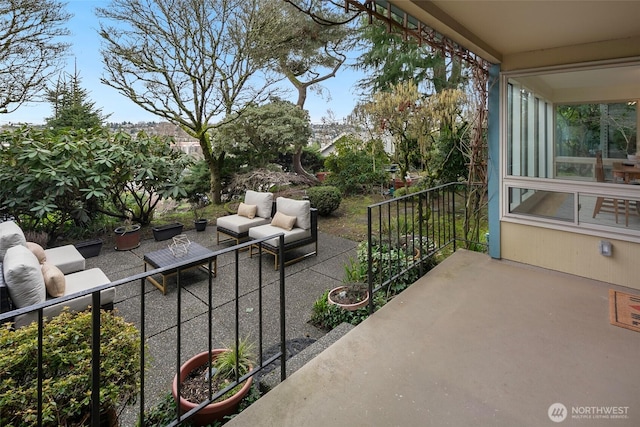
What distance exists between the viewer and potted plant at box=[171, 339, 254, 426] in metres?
1.88

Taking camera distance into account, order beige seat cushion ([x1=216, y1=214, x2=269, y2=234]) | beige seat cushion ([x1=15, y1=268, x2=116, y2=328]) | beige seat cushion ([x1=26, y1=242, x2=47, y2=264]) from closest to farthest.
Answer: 1. beige seat cushion ([x1=15, y1=268, x2=116, y2=328])
2. beige seat cushion ([x1=26, y1=242, x2=47, y2=264])
3. beige seat cushion ([x1=216, y1=214, x2=269, y2=234])

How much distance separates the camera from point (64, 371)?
169cm

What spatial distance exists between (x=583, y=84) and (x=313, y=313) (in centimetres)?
358

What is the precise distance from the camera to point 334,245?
6.00 m

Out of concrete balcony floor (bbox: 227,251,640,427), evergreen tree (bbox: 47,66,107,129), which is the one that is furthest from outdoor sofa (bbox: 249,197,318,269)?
evergreen tree (bbox: 47,66,107,129)

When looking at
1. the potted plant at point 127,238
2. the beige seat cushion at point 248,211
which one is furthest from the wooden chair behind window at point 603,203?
the potted plant at point 127,238

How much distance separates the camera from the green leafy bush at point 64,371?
1.51 meters

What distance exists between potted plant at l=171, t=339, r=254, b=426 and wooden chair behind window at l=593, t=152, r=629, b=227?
354 centimetres

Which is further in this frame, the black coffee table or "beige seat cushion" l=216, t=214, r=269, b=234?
"beige seat cushion" l=216, t=214, r=269, b=234

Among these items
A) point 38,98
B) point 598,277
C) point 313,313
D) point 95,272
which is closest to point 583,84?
point 598,277

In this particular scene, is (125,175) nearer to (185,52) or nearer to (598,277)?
(185,52)

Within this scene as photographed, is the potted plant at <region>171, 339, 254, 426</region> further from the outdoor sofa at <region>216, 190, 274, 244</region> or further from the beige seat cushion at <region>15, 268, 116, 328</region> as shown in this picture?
the outdoor sofa at <region>216, 190, 274, 244</region>

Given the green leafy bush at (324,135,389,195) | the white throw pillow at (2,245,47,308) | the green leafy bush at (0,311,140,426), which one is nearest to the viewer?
the green leafy bush at (0,311,140,426)

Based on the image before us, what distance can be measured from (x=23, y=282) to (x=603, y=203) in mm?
5230
